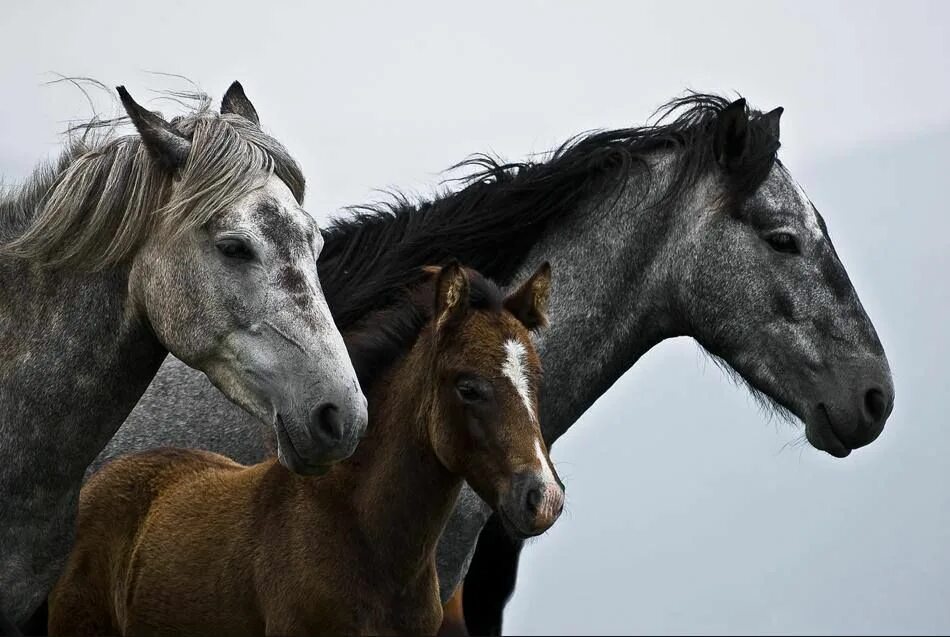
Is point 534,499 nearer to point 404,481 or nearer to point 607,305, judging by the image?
point 404,481

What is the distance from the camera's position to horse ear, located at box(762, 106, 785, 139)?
19.2 ft

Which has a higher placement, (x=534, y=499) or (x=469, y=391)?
(x=469, y=391)

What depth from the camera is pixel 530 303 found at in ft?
16.6

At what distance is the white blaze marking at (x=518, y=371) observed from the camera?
4.61 m

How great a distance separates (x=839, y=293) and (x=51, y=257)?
2.99m

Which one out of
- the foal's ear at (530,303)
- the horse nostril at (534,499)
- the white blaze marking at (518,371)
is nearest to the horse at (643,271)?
the foal's ear at (530,303)

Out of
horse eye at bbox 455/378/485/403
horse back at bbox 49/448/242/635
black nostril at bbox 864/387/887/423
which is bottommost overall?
horse back at bbox 49/448/242/635

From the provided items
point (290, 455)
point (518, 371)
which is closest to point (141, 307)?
point (290, 455)

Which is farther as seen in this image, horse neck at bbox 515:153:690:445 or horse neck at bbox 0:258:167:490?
horse neck at bbox 515:153:690:445

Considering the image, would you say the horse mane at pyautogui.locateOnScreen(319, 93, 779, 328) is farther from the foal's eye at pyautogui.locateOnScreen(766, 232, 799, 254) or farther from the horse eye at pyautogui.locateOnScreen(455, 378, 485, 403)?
the horse eye at pyautogui.locateOnScreen(455, 378, 485, 403)

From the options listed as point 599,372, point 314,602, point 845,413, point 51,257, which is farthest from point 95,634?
point 845,413

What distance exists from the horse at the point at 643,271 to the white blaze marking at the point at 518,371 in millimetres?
972

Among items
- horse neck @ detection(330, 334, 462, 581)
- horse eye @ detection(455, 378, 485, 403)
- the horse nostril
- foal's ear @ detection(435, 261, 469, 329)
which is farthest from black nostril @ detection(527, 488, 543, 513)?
foal's ear @ detection(435, 261, 469, 329)

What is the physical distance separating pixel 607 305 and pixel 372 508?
1422 mm
